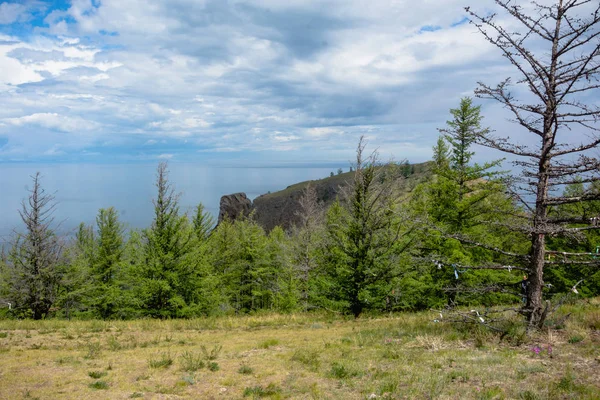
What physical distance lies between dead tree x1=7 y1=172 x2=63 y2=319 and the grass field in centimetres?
1429

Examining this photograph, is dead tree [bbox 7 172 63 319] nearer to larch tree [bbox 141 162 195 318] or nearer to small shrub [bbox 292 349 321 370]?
larch tree [bbox 141 162 195 318]

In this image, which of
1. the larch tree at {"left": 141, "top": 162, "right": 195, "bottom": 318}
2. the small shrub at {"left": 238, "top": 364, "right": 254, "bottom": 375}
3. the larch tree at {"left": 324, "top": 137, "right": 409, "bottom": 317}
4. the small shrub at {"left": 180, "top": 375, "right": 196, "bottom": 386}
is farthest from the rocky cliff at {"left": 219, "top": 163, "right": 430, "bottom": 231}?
the small shrub at {"left": 180, "top": 375, "right": 196, "bottom": 386}

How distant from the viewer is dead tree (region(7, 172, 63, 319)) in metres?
24.6

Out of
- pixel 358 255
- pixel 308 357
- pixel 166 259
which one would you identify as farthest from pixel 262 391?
pixel 166 259

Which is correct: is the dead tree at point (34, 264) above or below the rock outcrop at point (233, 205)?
below

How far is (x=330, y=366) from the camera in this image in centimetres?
840

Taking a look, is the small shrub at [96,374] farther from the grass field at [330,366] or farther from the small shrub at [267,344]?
the small shrub at [267,344]

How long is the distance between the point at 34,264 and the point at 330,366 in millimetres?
Result: 25715

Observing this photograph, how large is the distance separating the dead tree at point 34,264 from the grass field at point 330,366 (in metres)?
14.3

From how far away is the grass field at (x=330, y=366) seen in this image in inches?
258

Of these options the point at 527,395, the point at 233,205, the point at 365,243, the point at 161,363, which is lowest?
the point at 161,363

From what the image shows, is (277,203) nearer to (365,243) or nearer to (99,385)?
(365,243)

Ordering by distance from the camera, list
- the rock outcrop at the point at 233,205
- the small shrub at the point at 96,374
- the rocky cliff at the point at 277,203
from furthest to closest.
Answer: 1. the rocky cliff at the point at 277,203
2. the rock outcrop at the point at 233,205
3. the small shrub at the point at 96,374

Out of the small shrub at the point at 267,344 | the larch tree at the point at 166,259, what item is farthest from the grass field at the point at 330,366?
the larch tree at the point at 166,259
